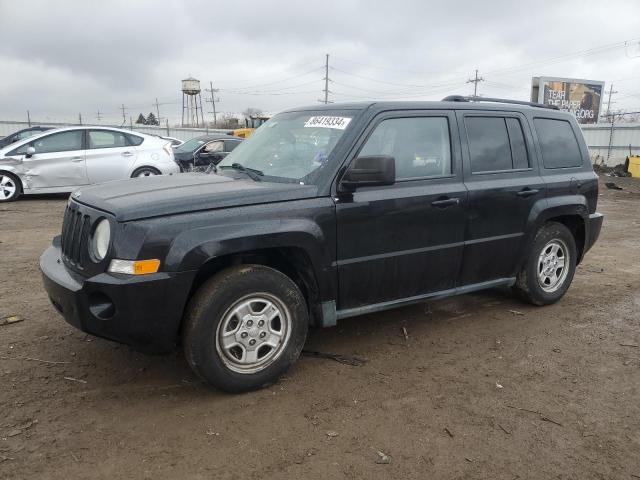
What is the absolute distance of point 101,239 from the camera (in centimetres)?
314

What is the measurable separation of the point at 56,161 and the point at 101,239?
29.4 feet

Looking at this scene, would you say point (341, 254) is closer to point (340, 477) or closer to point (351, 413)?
point (351, 413)

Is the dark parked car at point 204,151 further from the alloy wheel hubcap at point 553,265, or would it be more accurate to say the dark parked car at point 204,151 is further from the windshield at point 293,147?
the alloy wheel hubcap at point 553,265

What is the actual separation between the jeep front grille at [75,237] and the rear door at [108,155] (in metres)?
8.02

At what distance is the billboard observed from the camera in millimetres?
32094

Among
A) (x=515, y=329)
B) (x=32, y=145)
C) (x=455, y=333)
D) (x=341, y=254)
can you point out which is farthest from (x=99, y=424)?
(x=32, y=145)

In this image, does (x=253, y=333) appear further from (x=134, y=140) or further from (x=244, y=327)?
(x=134, y=140)

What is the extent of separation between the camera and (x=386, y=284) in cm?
388

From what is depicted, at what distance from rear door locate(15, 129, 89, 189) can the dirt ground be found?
690 cm

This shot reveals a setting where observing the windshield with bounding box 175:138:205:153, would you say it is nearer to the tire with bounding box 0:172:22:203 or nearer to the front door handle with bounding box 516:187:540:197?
the tire with bounding box 0:172:22:203

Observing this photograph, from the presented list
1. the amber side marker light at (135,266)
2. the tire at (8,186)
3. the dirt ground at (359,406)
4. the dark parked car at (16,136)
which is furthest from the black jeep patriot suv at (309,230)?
the dark parked car at (16,136)

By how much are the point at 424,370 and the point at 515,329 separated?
4.11 feet

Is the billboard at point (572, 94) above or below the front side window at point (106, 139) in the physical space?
above

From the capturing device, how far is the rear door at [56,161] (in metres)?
10.9
